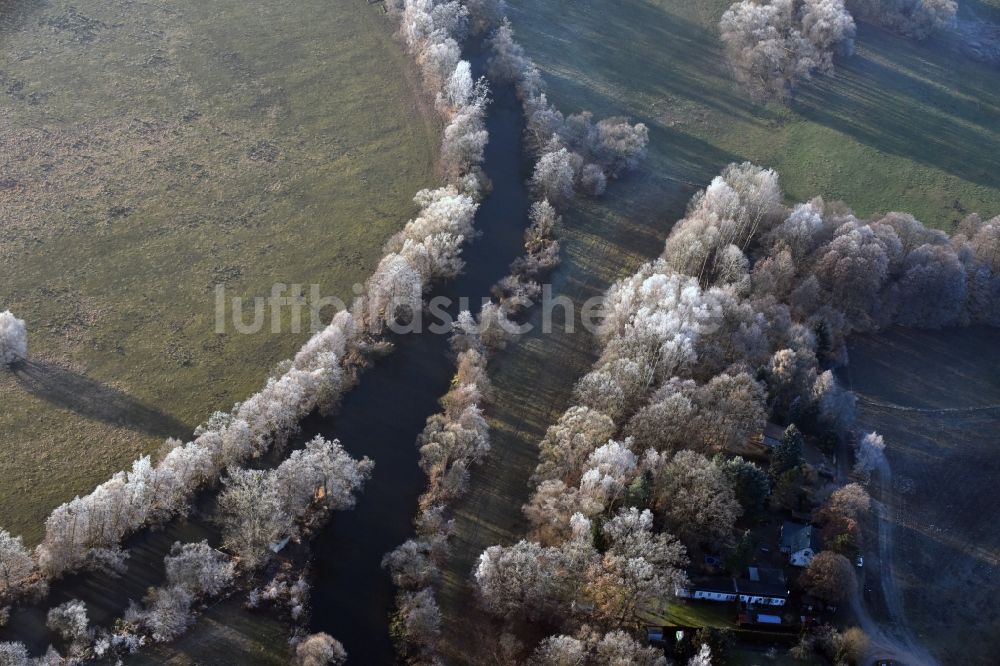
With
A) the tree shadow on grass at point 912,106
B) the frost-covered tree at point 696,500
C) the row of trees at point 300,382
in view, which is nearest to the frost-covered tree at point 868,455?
the frost-covered tree at point 696,500

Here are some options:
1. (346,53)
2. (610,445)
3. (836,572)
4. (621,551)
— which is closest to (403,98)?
(346,53)

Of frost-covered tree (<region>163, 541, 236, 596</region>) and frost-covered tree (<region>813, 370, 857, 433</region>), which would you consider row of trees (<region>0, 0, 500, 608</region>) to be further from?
frost-covered tree (<region>813, 370, 857, 433</region>)

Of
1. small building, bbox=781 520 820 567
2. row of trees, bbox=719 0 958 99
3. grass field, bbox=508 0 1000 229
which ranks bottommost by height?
small building, bbox=781 520 820 567

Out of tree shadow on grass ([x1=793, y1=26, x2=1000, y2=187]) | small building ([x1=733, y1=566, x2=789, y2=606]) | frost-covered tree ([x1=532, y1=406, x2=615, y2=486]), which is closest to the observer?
small building ([x1=733, y1=566, x2=789, y2=606])

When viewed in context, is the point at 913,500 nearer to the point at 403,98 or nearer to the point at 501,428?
the point at 501,428

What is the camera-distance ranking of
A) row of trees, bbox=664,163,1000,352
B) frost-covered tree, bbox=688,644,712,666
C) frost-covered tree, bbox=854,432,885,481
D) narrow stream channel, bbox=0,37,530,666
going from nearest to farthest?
frost-covered tree, bbox=688,644,712,666 → narrow stream channel, bbox=0,37,530,666 → frost-covered tree, bbox=854,432,885,481 → row of trees, bbox=664,163,1000,352

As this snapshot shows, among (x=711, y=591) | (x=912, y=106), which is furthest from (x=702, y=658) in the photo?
(x=912, y=106)

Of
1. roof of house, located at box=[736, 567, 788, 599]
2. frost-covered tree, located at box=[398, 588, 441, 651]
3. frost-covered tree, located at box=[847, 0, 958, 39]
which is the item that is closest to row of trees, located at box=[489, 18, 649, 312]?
frost-covered tree, located at box=[398, 588, 441, 651]
